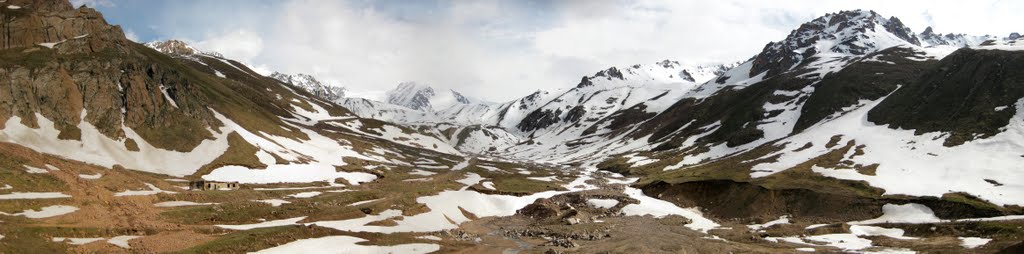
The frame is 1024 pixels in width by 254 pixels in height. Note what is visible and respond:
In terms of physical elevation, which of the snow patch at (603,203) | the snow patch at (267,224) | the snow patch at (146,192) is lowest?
the snow patch at (603,203)

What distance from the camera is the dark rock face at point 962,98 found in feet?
337

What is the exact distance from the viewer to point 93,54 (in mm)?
104938

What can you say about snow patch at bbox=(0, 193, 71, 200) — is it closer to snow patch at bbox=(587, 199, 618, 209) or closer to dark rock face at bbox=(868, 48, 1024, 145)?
snow patch at bbox=(587, 199, 618, 209)

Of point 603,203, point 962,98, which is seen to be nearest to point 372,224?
point 603,203

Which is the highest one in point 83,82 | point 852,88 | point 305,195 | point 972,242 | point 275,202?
point 83,82

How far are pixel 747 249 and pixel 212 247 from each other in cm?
4774

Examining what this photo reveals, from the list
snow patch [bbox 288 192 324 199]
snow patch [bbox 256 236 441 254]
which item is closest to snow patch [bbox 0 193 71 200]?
snow patch [bbox 256 236 441 254]

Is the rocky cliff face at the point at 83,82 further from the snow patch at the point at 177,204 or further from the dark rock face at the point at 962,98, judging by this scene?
the dark rock face at the point at 962,98

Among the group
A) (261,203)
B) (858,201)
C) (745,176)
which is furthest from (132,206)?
(745,176)

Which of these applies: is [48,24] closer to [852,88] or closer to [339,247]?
[339,247]

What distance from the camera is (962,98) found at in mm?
116000

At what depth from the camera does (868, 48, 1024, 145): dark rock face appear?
102650mm

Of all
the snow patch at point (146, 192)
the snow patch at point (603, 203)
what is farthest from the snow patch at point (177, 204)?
the snow patch at point (603, 203)

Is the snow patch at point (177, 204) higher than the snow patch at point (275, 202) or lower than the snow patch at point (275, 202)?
higher
